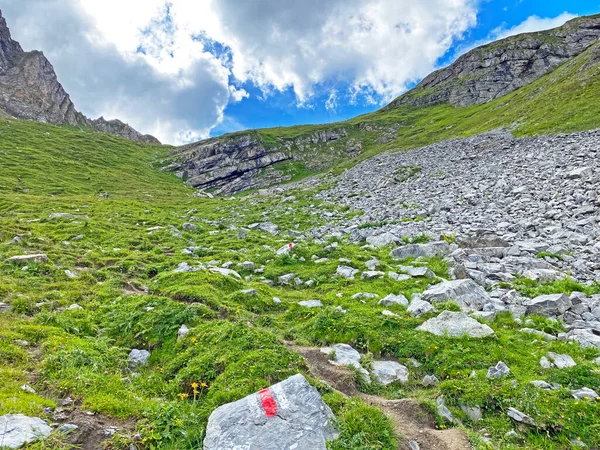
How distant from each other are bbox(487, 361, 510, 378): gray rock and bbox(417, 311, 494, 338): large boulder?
1.49 metres

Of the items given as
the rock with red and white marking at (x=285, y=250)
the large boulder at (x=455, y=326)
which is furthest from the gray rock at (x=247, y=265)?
the large boulder at (x=455, y=326)

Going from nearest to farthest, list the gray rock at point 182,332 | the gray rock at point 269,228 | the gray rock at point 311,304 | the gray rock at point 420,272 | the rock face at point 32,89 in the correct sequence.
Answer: the gray rock at point 182,332
the gray rock at point 311,304
the gray rock at point 420,272
the gray rock at point 269,228
the rock face at point 32,89

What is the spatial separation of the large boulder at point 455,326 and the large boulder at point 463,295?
118cm

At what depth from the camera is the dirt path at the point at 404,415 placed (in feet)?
20.8

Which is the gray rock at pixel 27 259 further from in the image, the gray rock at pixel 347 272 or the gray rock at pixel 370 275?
the gray rock at pixel 370 275

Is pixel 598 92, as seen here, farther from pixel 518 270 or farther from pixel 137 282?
pixel 137 282

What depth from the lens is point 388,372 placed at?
28.0 feet

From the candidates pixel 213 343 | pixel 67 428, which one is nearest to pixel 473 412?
pixel 213 343

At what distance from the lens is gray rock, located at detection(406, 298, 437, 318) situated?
1102 centimetres

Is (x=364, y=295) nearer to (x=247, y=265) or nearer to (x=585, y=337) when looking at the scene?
(x=585, y=337)

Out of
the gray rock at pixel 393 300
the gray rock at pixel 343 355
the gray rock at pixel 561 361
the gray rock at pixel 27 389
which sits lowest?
the gray rock at pixel 561 361

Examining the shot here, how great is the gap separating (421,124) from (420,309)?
11401 cm

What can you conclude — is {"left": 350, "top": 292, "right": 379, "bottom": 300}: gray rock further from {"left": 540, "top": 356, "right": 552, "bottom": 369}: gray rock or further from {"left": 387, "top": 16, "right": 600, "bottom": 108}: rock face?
{"left": 387, "top": 16, "right": 600, "bottom": 108}: rock face

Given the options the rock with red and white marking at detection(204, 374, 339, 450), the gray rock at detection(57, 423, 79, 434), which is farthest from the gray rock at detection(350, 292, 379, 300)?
the gray rock at detection(57, 423, 79, 434)
